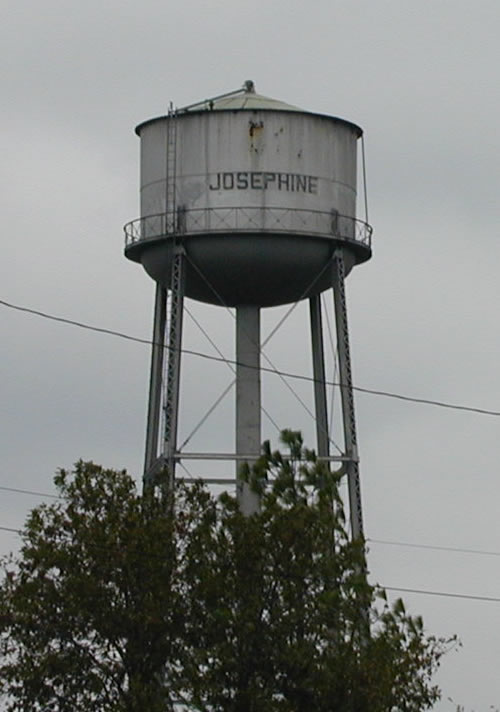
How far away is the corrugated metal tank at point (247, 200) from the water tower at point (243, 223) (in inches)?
0.7

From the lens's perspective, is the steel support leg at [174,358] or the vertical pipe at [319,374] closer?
the steel support leg at [174,358]

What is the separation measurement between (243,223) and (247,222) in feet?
0.27

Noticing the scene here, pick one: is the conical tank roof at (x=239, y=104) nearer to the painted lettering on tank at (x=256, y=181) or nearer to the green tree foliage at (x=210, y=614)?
the painted lettering on tank at (x=256, y=181)

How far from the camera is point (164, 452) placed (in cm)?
4938

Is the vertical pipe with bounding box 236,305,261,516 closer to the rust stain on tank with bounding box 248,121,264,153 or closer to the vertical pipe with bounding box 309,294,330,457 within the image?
the vertical pipe with bounding box 309,294,330,457

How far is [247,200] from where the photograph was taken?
5031 cm

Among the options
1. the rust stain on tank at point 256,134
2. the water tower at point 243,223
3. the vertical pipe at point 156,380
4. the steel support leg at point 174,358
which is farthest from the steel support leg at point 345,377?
the vertical pipe at point 156,380

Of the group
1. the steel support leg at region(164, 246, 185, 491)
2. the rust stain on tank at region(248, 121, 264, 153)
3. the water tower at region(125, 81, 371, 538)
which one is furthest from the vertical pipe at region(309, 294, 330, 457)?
the steel support leg at region(164, 246, 185, 491)

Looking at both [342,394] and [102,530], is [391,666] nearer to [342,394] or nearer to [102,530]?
[102,530]

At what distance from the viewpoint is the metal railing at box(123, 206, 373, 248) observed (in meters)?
49.9

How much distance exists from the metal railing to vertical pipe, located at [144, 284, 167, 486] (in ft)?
4.74

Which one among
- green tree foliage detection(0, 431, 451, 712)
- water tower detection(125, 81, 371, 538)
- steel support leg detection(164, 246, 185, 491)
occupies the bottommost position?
green tree foliage detection(0, 431, 451, 712)

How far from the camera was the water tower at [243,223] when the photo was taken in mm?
49969

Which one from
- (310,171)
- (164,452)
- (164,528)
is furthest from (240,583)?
(310,171)
